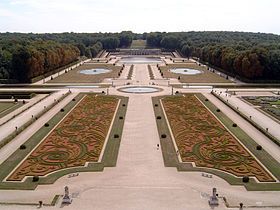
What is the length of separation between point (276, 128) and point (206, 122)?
765cm

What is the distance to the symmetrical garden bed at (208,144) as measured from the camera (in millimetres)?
30594

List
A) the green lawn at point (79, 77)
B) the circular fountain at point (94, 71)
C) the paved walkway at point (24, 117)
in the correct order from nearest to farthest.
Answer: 1. the paved walkway at point (24, 117)
2. the green lawn at point (79, 77)
3. the circular fountain at point (94, 71)

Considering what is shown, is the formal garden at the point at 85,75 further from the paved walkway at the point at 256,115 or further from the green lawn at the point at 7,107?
the paved walkway at the point at 256,115

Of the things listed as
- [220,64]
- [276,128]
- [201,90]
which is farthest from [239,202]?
[220,64]

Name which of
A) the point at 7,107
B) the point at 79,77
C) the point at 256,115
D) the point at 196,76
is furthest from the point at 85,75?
the point at 256,115

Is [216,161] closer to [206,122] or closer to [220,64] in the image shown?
[206,122]

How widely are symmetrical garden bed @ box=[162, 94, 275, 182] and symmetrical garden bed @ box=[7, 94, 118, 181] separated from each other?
7.81m

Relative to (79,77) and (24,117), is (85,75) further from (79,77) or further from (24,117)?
(24,117)

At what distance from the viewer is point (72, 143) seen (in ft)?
121

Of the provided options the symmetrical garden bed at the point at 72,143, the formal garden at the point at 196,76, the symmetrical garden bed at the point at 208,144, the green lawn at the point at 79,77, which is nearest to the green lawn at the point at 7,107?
the symmetrical garden bed at the point at 72,143

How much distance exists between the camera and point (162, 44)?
190 m

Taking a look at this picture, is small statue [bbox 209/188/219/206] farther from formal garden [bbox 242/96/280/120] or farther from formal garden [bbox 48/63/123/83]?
formal garden [bbox 48/63/123/83]

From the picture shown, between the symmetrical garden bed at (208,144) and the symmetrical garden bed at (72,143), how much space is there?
25.6 feet

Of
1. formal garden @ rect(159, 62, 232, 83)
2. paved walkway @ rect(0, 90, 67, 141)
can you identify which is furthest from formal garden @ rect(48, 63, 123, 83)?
paved walkway @ rect(0, 90, 67, 141)
